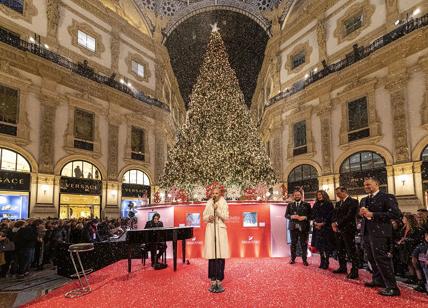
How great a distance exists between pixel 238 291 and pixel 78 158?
16571 millimetres

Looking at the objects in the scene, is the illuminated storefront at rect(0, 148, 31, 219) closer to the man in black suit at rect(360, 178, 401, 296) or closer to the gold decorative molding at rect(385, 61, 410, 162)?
the man in black suit at rect(360, 178, 401, 296)

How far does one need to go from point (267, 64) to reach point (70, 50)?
58.1 ft

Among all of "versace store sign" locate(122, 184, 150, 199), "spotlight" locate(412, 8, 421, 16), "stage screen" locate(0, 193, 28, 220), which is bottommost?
"stage screen" locate(0, 193, 28, 220)

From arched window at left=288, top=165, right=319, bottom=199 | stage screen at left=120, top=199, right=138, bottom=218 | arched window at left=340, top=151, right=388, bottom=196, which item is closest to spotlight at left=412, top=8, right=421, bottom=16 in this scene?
arched window at left=340, top=151, right=388, bottom=196

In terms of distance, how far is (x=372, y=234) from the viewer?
5.09 meters

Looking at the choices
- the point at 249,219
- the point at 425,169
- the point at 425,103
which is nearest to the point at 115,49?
the point at 249,219

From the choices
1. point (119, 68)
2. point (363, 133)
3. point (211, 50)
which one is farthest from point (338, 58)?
point (119, 68)

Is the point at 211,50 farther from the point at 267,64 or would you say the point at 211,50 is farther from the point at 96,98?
the point at 267,64

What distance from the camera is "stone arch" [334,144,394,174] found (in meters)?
16.7

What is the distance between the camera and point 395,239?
23.9 feet

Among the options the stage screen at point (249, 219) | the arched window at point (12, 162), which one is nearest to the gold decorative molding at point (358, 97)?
the stage screen at point (249, 219)

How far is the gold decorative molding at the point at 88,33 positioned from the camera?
67.4ft

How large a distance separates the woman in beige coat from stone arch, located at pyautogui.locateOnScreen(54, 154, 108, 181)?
15.0 meters

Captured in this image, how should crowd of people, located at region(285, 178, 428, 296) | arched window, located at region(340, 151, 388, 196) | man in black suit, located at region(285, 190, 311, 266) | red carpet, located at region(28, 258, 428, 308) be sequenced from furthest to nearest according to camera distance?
arched window, located at region(340, 151, 388, 196), man in black suit, located at region(285, 190, 311, 266), crowd of people, located at region(285, 178, 428, 296), red carpet, located at region(28, 258, 428, 308)
